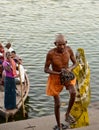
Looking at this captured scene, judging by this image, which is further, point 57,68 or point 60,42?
point 57,68

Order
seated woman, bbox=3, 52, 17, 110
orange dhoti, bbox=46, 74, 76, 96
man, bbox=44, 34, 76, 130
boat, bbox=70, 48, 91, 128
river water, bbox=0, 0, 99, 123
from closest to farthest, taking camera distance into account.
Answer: man, bbox=44, 34, 76, 130
orange dhoti, bbox=46, 74, 76, 96
boat, bbox=70, 48, 91, 128
seated woman, bbox=3, 52, 17, 110
river water, bbox=0, 0, 99, 123

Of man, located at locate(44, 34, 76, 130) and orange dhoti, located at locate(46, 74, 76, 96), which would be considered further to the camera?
orange dhoti, located at locate(46, 74, 76, 96)

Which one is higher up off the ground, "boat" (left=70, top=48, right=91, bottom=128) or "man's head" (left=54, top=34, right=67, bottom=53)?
"man's head" (left=54, top=34, right=67, bottom=53)

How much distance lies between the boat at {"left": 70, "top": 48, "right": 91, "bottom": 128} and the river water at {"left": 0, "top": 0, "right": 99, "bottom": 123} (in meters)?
4.50

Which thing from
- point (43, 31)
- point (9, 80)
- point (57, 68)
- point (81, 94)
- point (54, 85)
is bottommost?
point (43, 31)

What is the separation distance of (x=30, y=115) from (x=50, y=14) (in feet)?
65.2

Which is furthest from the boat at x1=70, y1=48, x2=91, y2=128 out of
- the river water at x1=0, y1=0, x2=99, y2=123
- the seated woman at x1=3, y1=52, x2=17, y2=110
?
the river water at x1=0, y1=0, x2=99, y2=123

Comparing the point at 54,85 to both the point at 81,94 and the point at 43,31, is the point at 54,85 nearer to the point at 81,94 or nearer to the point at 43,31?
the point at 81,94

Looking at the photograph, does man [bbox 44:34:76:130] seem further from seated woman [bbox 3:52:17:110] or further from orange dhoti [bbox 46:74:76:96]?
seated woman [bbox 3:52:17:110]

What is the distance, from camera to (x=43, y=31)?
26.8m

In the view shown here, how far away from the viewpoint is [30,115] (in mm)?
14281

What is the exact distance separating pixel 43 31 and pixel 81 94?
57.5 feet

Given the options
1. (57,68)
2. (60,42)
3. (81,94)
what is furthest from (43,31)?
(60,42)

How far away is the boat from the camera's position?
966 centimetres
